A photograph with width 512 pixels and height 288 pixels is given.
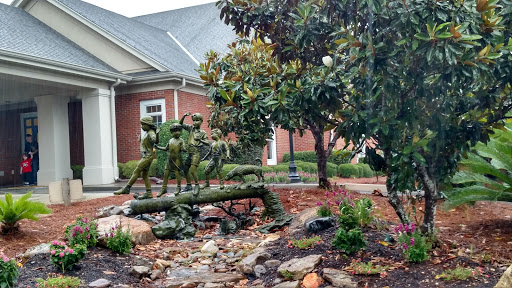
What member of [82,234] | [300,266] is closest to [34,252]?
[82,234]

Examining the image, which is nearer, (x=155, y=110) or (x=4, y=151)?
(x=155, y=110)

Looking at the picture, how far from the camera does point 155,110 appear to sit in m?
17.7

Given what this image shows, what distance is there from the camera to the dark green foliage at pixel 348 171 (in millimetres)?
19172

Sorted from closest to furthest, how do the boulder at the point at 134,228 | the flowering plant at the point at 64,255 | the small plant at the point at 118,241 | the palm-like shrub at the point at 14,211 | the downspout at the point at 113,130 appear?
the flowering plant at the point at 64,255 < the small plant at the point at 118,241 < the palm-like shrub at the point at 14,211 < the boulder at the point at 134,228 < the downspout at the point at 113,130

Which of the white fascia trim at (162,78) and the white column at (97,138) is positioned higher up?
the white fascia trim at (162,78)

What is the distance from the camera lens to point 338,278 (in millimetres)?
4648

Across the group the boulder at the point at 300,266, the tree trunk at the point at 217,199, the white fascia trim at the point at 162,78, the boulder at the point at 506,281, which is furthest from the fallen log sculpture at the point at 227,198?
the white fascia trim at the point at 162,78

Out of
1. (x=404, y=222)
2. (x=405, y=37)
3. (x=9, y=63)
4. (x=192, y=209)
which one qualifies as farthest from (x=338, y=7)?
(x=9, y=63)

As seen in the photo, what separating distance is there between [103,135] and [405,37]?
1433 centimetres

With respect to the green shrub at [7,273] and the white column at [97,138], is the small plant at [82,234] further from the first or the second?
the white column at [97,138]

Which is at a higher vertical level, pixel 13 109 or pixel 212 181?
pixel 13 109

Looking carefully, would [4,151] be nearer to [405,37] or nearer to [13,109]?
[13,109]

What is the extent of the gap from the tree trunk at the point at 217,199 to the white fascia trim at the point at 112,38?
31.9 ft

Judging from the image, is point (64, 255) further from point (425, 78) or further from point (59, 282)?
point (425, 78)
